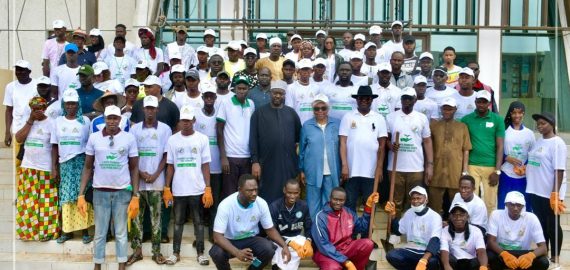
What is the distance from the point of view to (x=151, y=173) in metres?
7.36

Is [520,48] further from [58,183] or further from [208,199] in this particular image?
[58,183]

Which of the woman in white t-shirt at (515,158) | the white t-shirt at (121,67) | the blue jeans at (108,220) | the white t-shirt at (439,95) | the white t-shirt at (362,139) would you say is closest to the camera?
the blue jeans at (108,220)

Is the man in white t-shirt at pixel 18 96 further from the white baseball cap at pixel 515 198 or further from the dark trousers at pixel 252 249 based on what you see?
the white baseball cap at pixel 515 198

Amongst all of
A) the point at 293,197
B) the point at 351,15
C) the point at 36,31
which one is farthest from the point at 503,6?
the point at 36,31

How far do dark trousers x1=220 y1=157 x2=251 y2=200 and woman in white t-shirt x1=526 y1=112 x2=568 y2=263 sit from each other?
314 cm

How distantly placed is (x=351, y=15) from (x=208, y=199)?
763 cm

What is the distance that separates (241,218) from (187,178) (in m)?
0.80

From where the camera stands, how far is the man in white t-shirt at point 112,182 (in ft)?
23.1

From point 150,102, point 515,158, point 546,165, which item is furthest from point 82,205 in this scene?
point 546,165

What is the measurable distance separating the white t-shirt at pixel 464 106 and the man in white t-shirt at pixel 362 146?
1.07 meters

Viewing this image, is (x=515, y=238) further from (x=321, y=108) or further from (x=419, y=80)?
(x=321, y=108)

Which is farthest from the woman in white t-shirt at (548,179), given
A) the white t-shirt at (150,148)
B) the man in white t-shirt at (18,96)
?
the man in white t-shirt at (18,96)

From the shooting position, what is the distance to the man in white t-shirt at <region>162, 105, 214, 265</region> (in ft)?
23.7

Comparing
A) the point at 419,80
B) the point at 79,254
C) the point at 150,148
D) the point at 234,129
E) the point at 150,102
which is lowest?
the point at 79,254
